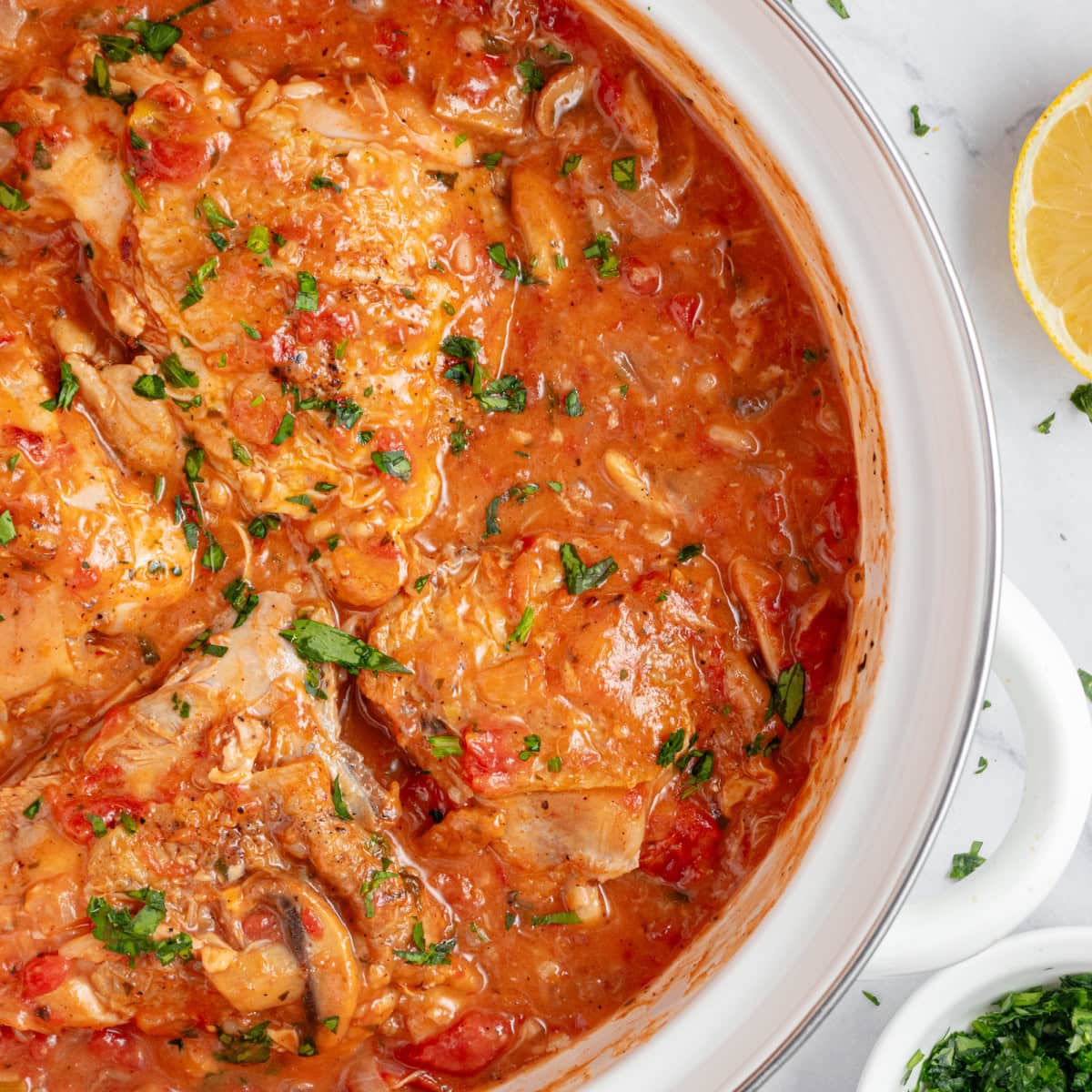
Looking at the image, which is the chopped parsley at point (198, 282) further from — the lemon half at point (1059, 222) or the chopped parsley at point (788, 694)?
the lemon half at point (1059, 222)

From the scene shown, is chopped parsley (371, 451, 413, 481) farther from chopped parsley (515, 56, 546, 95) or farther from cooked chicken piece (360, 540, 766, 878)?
chopped parsley (515, 56, 546, 95)

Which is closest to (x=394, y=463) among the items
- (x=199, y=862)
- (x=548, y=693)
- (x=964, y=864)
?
(x=548, y=693)

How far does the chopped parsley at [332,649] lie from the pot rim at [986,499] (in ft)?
4.04

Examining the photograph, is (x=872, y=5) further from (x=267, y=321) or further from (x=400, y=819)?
(x=400, y=819)

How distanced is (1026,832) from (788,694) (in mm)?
653

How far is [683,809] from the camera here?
9.93 ft

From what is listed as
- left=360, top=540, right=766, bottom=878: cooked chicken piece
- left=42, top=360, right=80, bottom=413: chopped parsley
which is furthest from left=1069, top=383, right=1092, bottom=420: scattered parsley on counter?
left=42, top=360, right=80, bottom=413: chopped parsley

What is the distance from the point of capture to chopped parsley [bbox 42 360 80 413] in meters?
2.80

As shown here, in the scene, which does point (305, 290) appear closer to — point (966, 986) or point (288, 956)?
point (288, 956)

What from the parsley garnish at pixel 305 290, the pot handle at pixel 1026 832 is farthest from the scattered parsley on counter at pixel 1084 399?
the parsley garnish at pixel 305 290

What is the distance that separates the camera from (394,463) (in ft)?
9.33

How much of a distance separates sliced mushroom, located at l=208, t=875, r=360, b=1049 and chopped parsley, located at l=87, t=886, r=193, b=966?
3.2 inches

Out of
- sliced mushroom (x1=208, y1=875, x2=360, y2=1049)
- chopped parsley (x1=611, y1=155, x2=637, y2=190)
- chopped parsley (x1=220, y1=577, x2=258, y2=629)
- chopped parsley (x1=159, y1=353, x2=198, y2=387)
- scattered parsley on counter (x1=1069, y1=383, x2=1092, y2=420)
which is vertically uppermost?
chopped parsley (x1=611, y1=155, x2=637, y2=190)

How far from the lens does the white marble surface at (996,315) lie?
3.55m
